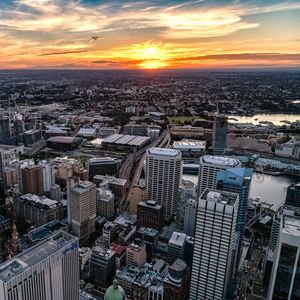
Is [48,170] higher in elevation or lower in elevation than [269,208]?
higher

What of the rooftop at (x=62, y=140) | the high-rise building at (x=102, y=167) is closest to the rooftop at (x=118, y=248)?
the high-rise building at (x=102, y=167)

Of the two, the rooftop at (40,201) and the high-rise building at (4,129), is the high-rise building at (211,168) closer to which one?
the rooftop at (40,201)

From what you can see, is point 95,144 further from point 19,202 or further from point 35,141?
point 19,202

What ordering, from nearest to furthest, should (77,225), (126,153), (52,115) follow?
(77,225)
(126,153)
(52,115)

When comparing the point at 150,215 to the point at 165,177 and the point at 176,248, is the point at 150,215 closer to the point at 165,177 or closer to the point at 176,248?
the point at 165,177

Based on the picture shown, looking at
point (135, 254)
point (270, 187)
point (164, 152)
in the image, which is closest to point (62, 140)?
point (164, 152)

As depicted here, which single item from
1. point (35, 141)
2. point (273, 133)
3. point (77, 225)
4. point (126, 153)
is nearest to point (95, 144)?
point (126, 153)
